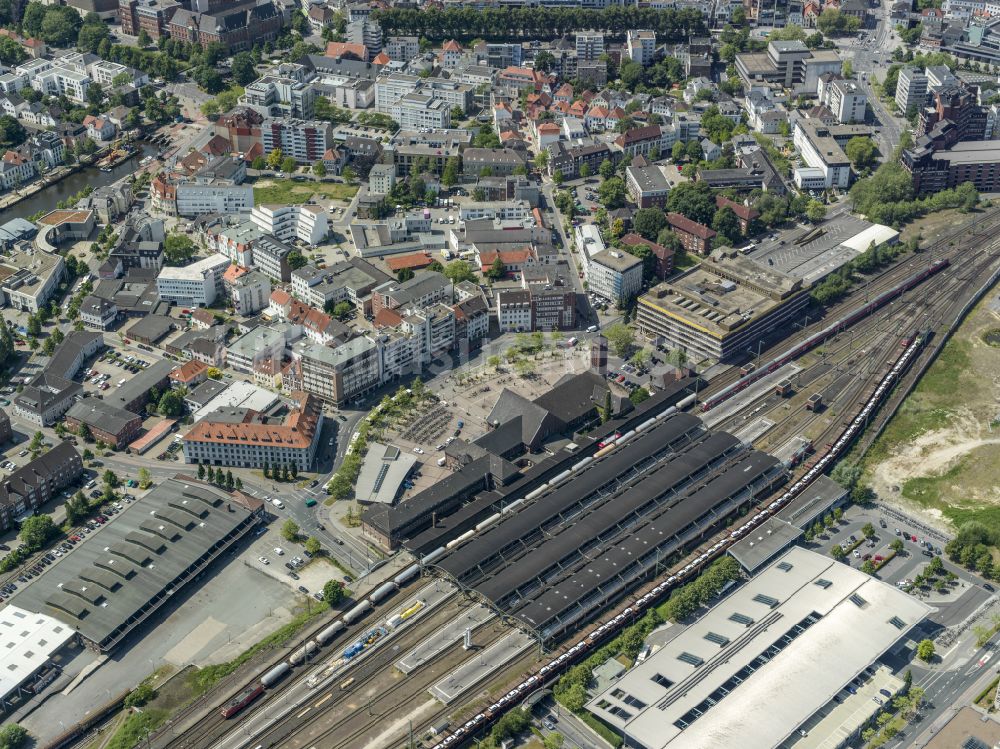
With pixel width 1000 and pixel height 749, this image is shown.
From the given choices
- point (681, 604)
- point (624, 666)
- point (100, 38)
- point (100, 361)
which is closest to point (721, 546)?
point (681, 604)

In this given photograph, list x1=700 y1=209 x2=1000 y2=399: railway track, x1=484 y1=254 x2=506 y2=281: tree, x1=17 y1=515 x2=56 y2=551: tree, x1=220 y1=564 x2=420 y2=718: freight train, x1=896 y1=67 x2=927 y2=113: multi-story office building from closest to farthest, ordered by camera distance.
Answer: x1=220 y1=564 x2=420 y2=718: freight train
x1=17 y1=515 x2=56 y2=551: tree
x1=700 y1=209 x2=1000 y2=399: railway track
x1=484 y1=254 x2=506 y2=281: tree
x1=896 y1=67 x2=927 y2=113: multi-story office building

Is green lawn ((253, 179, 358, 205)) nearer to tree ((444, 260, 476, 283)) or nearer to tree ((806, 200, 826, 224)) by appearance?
tree ((444, 260, 476, 283))

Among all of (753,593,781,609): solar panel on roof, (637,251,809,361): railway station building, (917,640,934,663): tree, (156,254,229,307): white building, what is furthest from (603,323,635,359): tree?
(917,640,934,663): tree

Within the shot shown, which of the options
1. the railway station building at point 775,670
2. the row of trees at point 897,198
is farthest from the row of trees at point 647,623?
the row of trees at point 897,198

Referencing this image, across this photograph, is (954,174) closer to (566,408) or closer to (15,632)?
(566,408)

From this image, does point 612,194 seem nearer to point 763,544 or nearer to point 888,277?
point 888,277

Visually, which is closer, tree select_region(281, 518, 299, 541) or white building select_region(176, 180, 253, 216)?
tree select_region(281, 518, 299, 541)

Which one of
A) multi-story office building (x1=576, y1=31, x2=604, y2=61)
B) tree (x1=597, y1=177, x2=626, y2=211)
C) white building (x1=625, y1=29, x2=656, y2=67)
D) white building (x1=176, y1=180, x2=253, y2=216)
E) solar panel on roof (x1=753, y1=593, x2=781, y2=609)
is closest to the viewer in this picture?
solar panel on roof (x1=753, y1=593, x2=781, y2=609)

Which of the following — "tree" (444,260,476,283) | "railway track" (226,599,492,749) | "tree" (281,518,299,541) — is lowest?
"railway track" (226,599,492,749)
